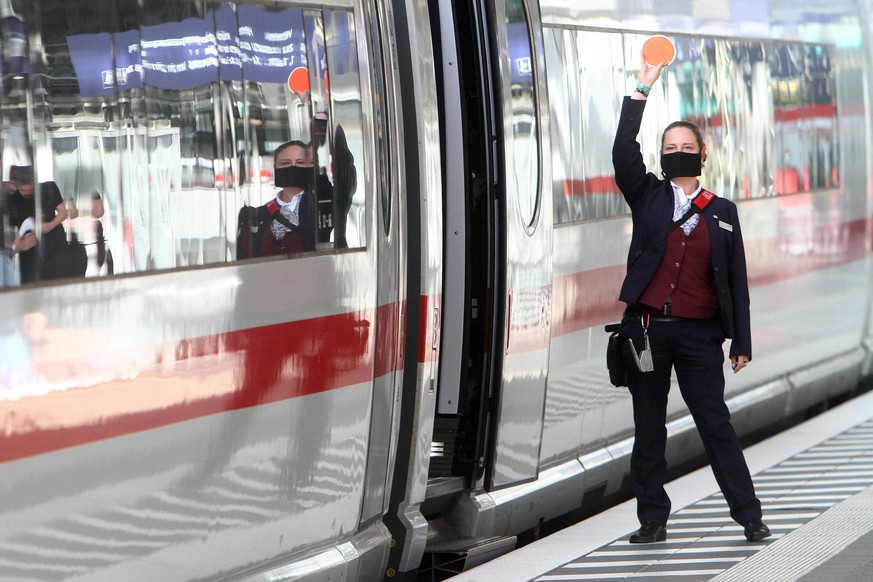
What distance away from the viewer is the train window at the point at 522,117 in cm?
681

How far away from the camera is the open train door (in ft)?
21.1

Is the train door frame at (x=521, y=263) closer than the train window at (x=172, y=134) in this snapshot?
No

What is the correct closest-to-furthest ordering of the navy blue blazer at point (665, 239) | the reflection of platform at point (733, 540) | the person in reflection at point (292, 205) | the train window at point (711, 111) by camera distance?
the person in reflection at point (292, 205)
the reflection of platform at point (733, 540)
the navy blue blazer at point (665, 239)
the train window at point (711, 111)

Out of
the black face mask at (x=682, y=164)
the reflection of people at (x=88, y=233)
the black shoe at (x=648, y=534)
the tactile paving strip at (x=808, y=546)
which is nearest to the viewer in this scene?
the reflection of people at (x=88, y=233)

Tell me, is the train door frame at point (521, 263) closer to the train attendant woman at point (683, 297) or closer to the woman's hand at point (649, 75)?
the train attendant woman at point (683, 297)

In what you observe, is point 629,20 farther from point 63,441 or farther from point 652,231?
point 63,441

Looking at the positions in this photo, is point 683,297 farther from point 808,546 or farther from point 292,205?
point 292,205

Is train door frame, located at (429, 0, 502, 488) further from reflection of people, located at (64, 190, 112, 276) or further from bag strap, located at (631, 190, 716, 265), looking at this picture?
reflection of people, located at (64, 190, 112, 276)

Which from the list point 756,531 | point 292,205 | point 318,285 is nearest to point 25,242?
point 292,205

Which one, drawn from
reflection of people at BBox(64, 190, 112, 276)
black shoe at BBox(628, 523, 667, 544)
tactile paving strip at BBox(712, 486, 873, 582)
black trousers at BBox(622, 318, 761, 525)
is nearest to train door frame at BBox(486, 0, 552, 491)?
black trousers at BBox(622, 318, 761, 525)

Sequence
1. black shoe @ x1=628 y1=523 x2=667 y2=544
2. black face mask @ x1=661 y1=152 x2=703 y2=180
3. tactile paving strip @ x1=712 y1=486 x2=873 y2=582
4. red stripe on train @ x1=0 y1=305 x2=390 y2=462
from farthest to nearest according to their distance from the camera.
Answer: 1. black shoe @ x1=628 y1=523 x2=667 y2=544
2. black face mask @ x1=661 y1=152 x2=703 y2=180
3. tactile paving strip @ x1=712 y1=486 x2=873 y2=582
4. red stripe on train @ x1=0 y1=305 x2=390 y2=462

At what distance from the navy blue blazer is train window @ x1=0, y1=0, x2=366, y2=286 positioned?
139cm

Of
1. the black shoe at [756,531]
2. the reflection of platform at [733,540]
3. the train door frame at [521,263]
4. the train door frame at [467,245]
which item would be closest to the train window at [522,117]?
the train door frame at [521,263]

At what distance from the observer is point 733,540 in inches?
260
